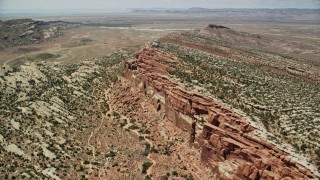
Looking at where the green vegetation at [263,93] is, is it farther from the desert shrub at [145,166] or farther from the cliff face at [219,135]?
the desert shrub at [145,166]

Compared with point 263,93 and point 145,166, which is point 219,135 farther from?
point 263,93

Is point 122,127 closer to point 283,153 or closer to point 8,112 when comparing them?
point 8,112

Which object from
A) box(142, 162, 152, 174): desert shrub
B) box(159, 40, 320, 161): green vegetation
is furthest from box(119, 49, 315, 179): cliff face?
box(142, 162, 152, 174): desert shrub

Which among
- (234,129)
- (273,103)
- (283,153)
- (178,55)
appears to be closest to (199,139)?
(234,129)

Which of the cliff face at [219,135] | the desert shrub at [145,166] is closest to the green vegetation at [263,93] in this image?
the cliff face at [219,135]

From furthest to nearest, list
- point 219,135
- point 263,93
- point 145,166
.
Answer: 1. point 263,93
2. point 145,166
3. point 219,135

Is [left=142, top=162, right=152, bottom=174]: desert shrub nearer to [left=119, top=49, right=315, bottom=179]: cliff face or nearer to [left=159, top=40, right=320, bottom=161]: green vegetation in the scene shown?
[left=119, top=49, right=315, bottom=179]: cliff face

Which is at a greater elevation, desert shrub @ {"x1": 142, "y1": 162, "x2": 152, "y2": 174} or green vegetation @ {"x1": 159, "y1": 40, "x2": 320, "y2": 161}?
green vegetation @ {"x1": 159, "y1": 40, "x2": 320, "y2": 161}

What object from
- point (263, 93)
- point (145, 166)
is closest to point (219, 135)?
point (145, 166)
